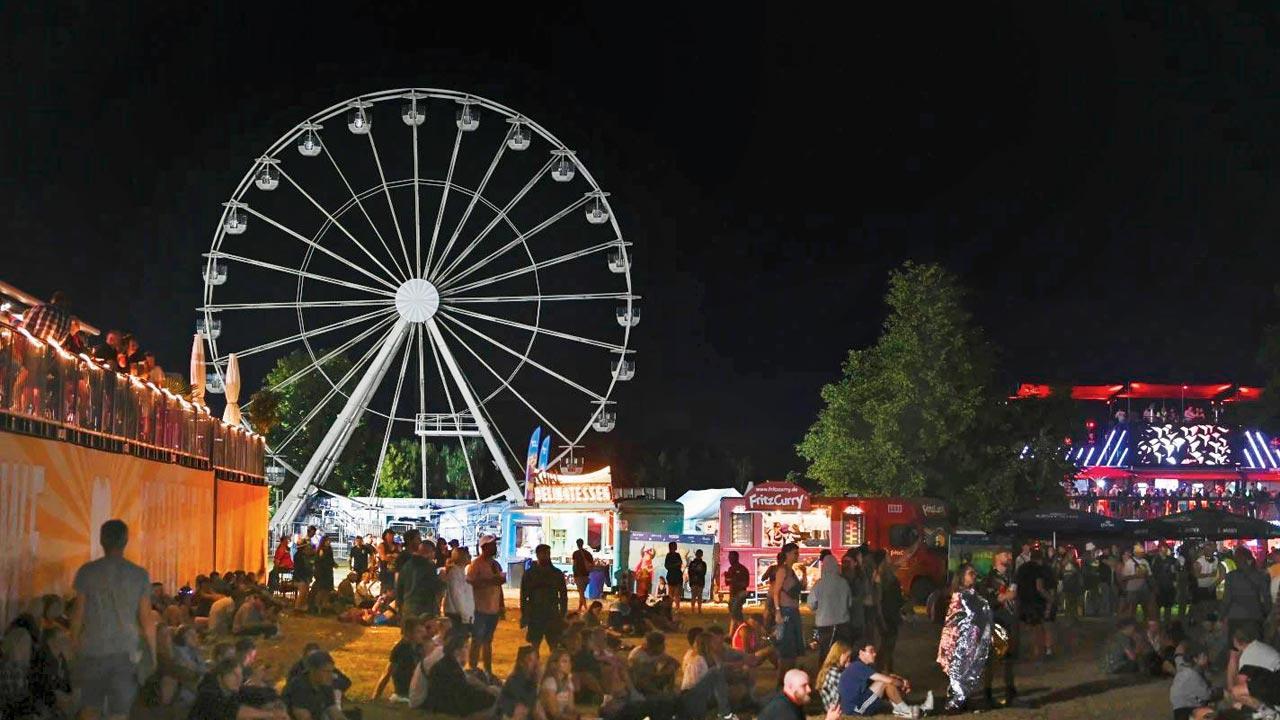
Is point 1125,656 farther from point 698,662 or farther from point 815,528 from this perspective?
→ point 815,528

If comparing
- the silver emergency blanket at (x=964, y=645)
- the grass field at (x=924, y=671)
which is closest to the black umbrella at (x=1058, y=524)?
the grass field at (x=924, y=671)

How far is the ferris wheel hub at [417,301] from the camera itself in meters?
39.6

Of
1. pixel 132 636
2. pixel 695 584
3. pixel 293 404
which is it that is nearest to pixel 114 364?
pixel 132 636

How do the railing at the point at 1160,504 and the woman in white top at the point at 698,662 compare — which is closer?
the woman in white top at the point at 698,662

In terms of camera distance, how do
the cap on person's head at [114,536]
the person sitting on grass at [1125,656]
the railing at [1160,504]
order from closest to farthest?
the cap on person's head at [114,536] < the person sitting on grass at [1125,656] < the railing at [1160,504]

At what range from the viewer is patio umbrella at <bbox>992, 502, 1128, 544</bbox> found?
1234 inches

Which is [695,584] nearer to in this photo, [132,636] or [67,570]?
[67,570]

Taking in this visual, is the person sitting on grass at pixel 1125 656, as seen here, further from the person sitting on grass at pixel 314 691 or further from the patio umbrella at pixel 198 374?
the patio umbrella at pixel 198 374

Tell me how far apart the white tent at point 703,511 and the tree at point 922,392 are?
7.27 m

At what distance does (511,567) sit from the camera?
38312 millimetres

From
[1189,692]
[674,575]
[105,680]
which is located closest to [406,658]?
[105,680]

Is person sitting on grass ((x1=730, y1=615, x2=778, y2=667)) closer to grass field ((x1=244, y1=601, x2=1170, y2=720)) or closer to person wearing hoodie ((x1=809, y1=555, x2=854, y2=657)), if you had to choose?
grass field ((x1=244, y1=601, x2=1170, y2=720))

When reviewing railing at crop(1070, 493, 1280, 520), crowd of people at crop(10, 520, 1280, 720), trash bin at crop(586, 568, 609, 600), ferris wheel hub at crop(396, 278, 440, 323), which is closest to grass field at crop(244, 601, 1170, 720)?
crowd of people at crop(10, 520, 1280, 720)

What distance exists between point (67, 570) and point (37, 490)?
120cm
